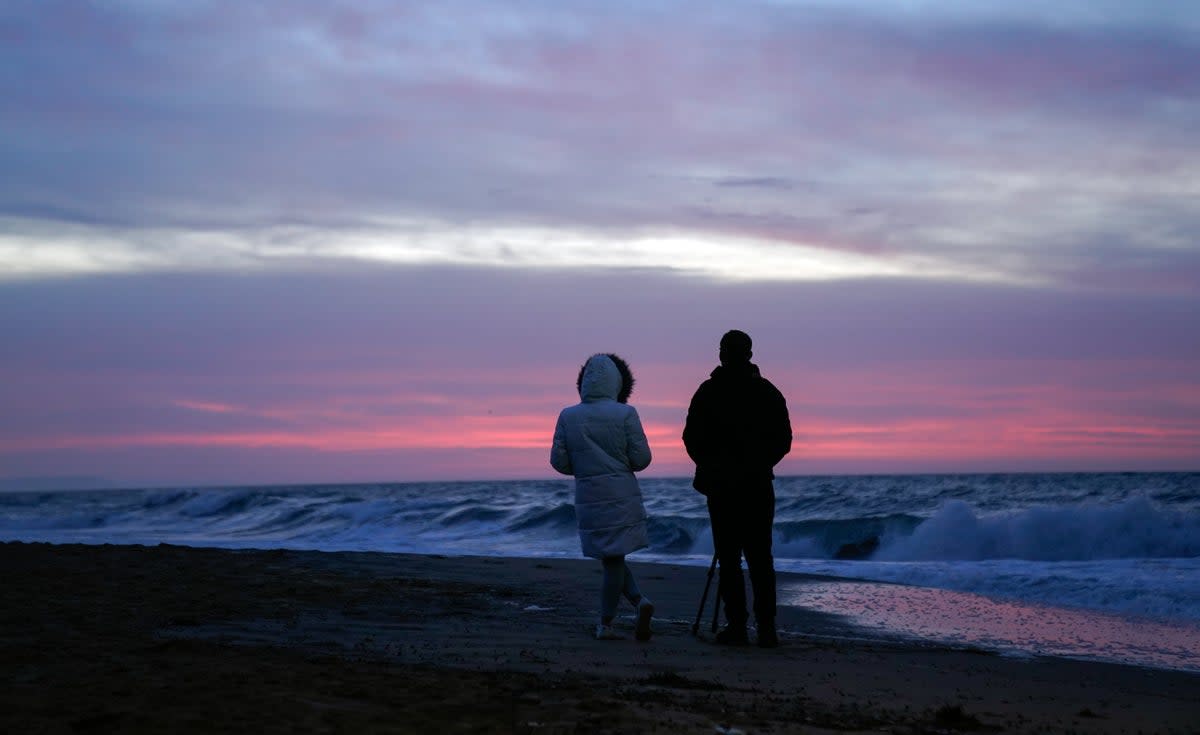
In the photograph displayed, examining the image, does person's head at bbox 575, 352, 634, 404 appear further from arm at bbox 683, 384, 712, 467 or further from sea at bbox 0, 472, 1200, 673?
sea at bbox 0, 472, 1200, 673

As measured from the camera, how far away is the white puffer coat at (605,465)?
22.1 feet

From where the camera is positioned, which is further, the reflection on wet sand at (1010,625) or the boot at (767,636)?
the reflection on wet sand at (1010,625)

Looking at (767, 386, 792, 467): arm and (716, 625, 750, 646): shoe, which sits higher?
(767, 386, 792, 467): arm

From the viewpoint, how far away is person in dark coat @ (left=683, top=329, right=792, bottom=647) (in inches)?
261

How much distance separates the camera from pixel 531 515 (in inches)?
1090

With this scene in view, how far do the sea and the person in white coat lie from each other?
7.64 feet

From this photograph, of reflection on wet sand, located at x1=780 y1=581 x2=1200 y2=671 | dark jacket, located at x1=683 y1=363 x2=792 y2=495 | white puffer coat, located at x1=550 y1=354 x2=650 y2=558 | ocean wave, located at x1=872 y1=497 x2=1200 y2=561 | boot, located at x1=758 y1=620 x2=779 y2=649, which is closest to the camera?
boot, located at x1=758 y1=620 x2=779 y2=649

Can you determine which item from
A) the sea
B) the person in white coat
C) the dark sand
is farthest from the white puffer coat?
the sea

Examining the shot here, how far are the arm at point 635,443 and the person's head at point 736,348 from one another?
2.27 feet

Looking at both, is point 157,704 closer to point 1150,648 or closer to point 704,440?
point 704,440

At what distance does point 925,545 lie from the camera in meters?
19.9

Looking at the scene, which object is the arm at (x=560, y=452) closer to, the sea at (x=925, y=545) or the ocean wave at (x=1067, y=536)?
the sea at (x=925, y=545)

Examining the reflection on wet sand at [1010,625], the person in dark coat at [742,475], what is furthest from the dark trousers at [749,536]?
the reflection on wet sand at [1010,625]

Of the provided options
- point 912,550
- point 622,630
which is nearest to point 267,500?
point 912,550
